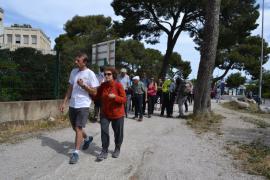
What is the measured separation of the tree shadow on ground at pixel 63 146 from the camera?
8.11 metres

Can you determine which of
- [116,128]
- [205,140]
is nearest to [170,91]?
[205,140]

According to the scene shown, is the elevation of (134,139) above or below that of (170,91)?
below

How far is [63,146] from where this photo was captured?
28.7 feet

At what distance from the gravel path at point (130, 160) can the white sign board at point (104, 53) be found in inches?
209

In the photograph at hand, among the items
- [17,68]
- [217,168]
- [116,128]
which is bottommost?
[217,168]

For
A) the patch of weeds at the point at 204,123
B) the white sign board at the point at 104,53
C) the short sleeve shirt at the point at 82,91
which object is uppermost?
the white sign board at the point at 104,53

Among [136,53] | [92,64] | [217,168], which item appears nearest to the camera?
[217,168]

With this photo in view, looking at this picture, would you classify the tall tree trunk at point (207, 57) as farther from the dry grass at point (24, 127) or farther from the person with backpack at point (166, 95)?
the dry grass at point (24, 127)

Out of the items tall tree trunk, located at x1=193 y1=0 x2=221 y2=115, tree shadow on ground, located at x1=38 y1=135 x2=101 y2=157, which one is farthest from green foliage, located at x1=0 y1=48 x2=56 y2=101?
tall tree trunk, located at x1=193 y1=0 x2=221 y2=115

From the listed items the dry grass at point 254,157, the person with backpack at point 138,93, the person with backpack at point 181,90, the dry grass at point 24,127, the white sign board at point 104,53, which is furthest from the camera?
the person with backpack at point 181,90

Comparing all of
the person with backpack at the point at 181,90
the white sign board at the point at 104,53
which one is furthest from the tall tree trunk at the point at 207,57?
the white sign board at the point at 104,53

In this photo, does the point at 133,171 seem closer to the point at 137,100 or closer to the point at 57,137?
the point at 57,137

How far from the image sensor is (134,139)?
10031 millimetres

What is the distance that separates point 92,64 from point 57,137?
6.94 m
